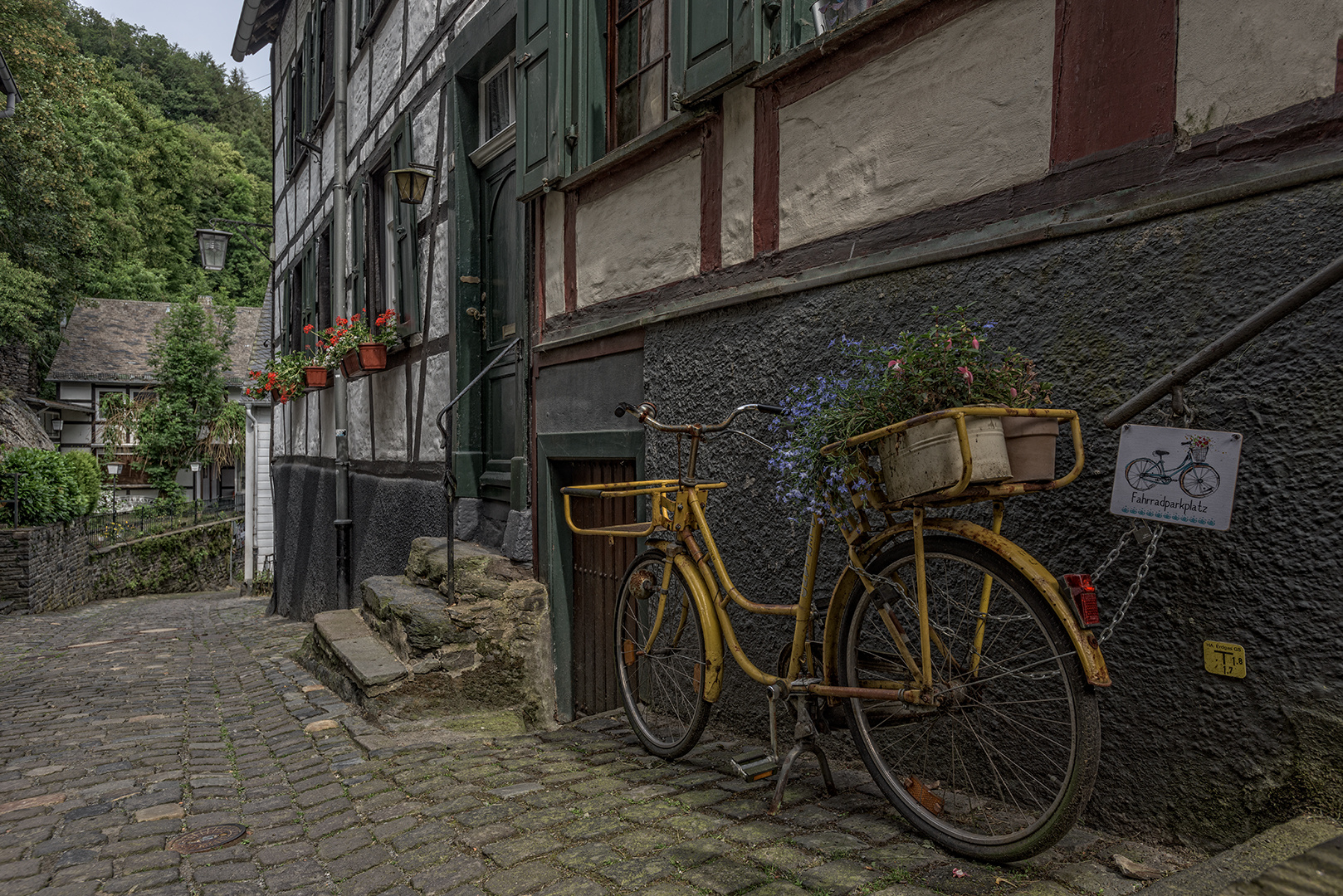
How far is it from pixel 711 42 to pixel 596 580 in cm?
268

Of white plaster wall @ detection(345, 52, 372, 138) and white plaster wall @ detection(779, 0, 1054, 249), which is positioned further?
white plaster wall @ detection(345, 52, 372, 138)

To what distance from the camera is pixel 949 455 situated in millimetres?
1969

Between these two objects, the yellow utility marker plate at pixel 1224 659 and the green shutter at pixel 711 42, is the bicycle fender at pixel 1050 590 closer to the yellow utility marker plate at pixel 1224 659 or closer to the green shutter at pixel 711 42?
the yellow utility marker plate at pixel 1224 659

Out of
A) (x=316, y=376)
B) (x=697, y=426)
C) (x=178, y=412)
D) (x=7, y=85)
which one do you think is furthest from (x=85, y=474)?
(x=697, y=426)

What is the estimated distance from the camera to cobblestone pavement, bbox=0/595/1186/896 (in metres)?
2.25

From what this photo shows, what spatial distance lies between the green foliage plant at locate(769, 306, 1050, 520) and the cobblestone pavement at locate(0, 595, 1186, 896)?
926 millimetres

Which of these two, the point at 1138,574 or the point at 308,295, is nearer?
the point at 1138,574

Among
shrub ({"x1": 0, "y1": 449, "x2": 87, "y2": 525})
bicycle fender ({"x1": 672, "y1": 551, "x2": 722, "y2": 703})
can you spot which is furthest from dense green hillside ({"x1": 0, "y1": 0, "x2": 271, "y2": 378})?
bicycle fender ({"x1": 672, "y1": 551, "x2": 722, "y2": 703})

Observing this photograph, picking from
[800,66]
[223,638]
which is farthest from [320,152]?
[800,66]

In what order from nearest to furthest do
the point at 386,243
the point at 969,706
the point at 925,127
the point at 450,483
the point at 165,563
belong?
the point at 969,706
the point at 925,127
the point at 450,483
the point at 386,243
the point at 165,563

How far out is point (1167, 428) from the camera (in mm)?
2023

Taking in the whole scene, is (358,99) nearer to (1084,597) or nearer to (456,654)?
(456,654)

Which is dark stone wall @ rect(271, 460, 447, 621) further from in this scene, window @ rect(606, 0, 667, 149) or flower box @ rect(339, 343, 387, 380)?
window @ rect(606, 0, 667, 149)

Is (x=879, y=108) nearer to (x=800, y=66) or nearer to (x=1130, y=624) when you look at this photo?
(x=800, y=66)
